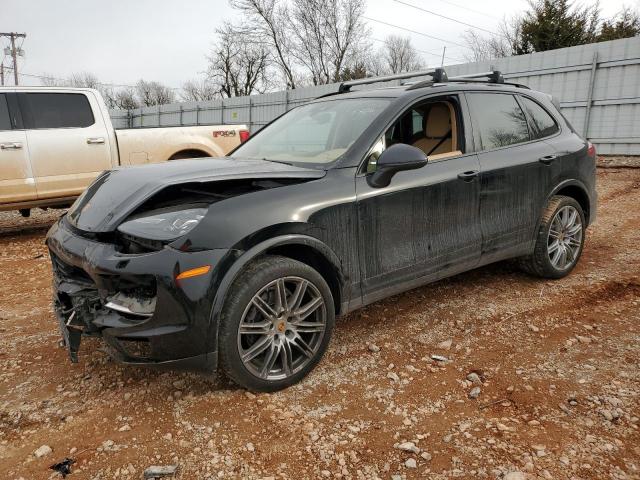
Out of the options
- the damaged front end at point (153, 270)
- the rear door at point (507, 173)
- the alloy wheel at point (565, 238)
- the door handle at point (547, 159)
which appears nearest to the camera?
the damaged front end at point (153, 270)

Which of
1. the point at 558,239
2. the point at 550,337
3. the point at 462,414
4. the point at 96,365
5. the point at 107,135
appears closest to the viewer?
the point at 462,414

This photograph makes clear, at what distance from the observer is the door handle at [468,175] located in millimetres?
3508

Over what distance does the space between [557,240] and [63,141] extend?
6104 mm

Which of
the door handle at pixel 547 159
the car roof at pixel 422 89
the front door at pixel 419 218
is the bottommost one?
the front door at pixel 419 218

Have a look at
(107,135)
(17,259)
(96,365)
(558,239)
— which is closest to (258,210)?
(96,365)

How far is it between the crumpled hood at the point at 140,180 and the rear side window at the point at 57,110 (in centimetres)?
413

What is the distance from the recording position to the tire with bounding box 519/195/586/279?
13.8ft

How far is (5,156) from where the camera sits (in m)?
6.18

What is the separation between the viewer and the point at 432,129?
156 inches

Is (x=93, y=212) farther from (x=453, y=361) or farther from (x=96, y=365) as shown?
(x=453, y=361)

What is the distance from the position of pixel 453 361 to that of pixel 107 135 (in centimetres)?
573

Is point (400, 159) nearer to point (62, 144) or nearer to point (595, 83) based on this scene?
point (62, 144)

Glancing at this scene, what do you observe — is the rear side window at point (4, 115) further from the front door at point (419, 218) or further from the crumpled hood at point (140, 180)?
the front door at point (419, 218)

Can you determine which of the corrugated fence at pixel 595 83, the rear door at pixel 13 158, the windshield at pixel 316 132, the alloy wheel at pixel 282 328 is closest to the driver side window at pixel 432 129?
the windshield at pixel 316 132
